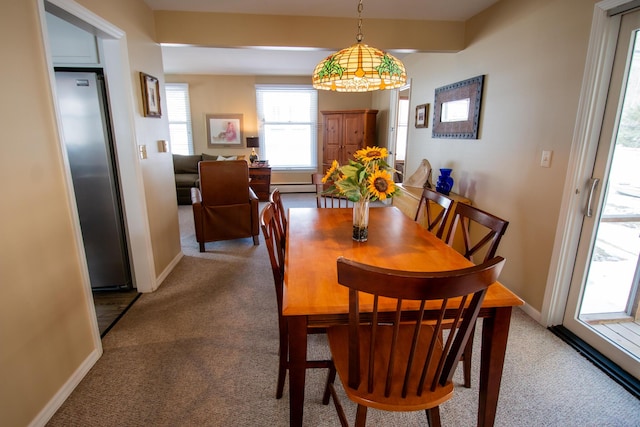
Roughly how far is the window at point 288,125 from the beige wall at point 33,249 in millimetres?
5071

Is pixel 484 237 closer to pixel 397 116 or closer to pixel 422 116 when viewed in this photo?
pixel 422 116

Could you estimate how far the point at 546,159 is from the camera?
2248 mm

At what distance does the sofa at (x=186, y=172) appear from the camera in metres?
6.03

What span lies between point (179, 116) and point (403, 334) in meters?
6.75

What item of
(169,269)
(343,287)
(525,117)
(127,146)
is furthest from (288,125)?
(343,287)

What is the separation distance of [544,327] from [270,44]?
326 cm

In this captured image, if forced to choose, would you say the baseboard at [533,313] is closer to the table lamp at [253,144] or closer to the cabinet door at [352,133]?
the cabinet door at [352,133]

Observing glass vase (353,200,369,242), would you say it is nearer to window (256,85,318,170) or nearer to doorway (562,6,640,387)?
doorway (562,6,640,387)

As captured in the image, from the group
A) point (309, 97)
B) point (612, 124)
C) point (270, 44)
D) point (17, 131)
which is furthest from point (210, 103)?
point (612, 124)

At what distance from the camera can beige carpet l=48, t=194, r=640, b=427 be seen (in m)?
1.56

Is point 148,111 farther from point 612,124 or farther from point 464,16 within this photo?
point 612,124

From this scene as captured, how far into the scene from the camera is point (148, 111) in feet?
8.97

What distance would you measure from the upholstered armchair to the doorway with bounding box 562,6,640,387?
3.06m

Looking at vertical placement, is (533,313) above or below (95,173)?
below
